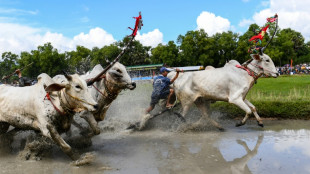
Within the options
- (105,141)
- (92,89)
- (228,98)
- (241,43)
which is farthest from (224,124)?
(241,43)

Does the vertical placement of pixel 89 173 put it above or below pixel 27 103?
below

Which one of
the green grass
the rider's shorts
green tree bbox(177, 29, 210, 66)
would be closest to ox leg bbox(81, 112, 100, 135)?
the rider's shorts

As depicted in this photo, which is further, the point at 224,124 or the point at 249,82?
the point at 224,124

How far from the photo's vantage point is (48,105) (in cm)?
577

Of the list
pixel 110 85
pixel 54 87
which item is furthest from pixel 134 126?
pixel 54 87

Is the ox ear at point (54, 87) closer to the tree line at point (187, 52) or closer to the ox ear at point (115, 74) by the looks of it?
the ox ear at point (115, 74)

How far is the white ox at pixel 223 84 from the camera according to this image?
28.6ft

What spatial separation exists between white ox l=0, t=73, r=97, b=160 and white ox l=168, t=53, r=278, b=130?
4.04 meters

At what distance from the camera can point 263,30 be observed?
31.1 ft

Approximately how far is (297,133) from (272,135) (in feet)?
2.07

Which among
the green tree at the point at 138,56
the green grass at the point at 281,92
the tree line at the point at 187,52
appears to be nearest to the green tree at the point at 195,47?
the tree line at the point at 187,52

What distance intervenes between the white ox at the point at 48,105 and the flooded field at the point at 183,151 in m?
0.59

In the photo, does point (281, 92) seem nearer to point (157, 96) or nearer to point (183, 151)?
point (157, 96)

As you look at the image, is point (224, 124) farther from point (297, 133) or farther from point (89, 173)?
point (89, 173)
